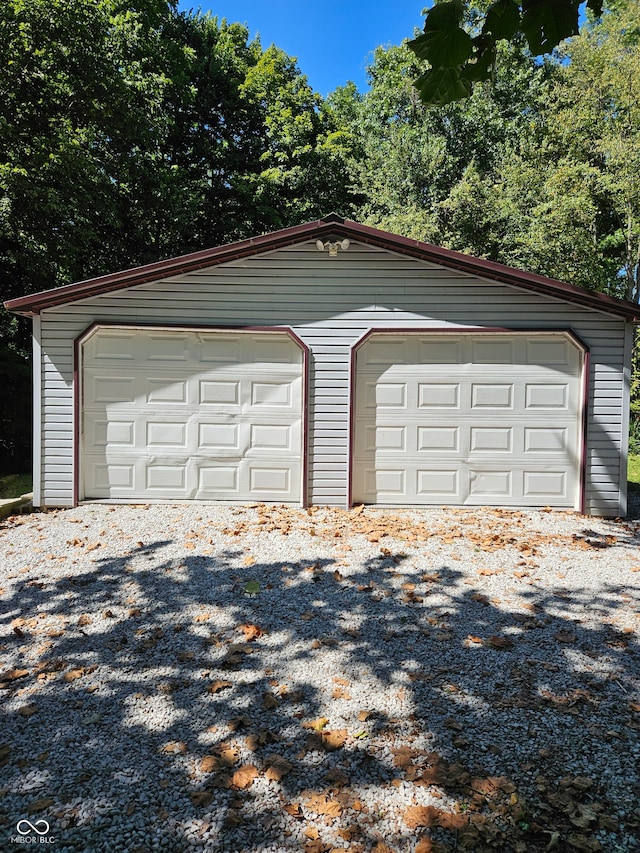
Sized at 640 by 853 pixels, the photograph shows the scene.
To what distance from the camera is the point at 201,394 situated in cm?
686

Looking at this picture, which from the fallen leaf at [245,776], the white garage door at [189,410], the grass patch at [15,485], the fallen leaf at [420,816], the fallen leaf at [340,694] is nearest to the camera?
the fallen leaf at [420,816]

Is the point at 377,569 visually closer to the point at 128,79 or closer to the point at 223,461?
the point at 223,461

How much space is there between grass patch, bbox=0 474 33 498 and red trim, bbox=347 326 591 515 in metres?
6.36

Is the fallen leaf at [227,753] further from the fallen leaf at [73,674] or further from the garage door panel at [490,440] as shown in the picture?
the garage door panel at [490,440]

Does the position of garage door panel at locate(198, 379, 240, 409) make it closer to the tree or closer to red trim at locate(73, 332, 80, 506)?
red trim at locate(73, 332, 80, 506)

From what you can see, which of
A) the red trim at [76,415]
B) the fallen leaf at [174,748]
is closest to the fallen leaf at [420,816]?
the fallen leaf at [174,748]

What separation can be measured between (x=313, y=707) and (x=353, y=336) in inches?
196

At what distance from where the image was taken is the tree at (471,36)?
1.74 metres

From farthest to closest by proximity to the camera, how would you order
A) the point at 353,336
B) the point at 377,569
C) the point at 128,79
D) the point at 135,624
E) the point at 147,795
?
the point at 128,79 < the point at 353,336 < the point at 377,569 < the point at 135,624 < the point at 147,795

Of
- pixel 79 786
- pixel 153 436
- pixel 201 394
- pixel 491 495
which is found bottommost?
pixel 79 786

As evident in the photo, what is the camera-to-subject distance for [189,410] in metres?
6.86

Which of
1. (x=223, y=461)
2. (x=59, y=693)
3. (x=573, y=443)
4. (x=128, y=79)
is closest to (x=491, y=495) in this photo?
(x=573, y=443)

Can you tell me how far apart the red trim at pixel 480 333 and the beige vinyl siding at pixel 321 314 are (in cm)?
6

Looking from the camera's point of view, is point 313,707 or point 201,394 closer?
point 313,707
